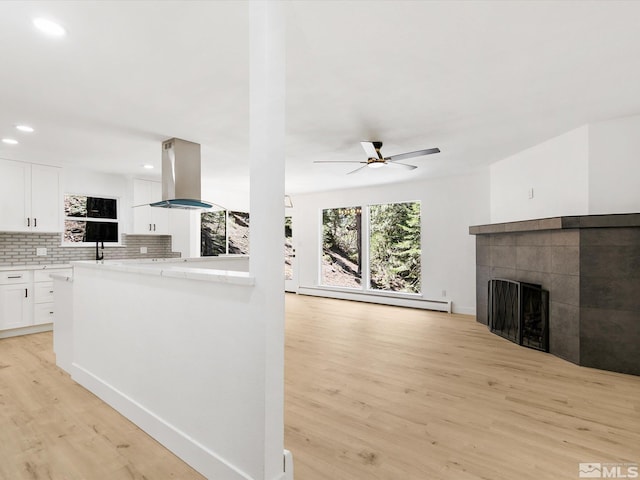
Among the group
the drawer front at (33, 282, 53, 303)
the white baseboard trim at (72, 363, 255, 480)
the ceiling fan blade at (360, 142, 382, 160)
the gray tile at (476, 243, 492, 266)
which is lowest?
the white baseboard trim at (72, 363, 255, 480)

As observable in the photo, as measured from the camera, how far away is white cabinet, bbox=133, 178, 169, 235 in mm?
5996

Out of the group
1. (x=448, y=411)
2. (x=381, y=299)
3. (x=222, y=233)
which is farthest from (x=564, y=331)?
(x=222, y=233)

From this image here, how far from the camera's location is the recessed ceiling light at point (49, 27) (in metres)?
1.88

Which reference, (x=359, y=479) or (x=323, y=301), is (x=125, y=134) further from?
(x=323, y=301)

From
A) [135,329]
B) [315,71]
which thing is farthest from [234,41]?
[135,329]

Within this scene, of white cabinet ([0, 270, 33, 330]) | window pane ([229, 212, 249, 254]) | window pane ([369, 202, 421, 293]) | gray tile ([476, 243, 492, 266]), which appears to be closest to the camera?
white cabinet ([0, 270, 33, 330])

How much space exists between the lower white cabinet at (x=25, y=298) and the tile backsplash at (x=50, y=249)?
51 cm

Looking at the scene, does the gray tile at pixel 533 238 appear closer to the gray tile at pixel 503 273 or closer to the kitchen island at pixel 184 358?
the gray tile at pixel 503 273

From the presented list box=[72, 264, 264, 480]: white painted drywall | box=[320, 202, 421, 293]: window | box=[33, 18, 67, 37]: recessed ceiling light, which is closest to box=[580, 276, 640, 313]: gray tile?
box=[320, 202, 421, 293]: window

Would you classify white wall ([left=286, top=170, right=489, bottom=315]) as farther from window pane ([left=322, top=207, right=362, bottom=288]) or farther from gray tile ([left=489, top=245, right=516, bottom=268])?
gray tile ([left=489, top=245, right=516, bottom=268])

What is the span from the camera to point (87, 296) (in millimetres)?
2922

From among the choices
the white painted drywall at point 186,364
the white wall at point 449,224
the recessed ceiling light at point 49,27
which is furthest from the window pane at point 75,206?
the white wall at point 449,224

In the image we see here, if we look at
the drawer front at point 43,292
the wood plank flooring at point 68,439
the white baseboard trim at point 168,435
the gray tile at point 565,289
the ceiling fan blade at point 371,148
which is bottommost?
the wood plank flooring at point 68,439

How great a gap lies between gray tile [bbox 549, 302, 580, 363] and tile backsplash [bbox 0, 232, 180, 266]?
6568 millimetres
